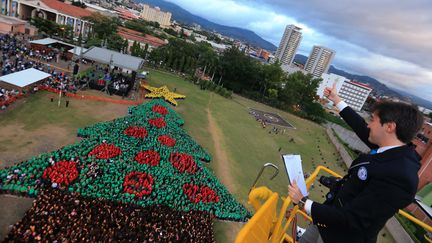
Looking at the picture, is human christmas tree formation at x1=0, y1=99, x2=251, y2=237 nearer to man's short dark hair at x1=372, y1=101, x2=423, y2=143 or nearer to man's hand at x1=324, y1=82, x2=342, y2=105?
man's hand at x1=324, y1=82, x2=342, y2=105

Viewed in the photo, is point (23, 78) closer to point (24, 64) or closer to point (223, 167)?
point (24, 64)

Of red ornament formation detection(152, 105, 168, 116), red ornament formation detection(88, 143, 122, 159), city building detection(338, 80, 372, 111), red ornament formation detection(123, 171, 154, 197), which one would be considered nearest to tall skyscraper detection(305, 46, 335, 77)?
city building detection(338, 80, 372, 111)

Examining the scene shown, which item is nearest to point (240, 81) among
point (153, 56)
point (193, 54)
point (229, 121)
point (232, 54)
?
point (232, 54)

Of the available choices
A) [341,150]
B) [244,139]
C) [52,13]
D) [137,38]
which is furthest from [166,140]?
[52,13]

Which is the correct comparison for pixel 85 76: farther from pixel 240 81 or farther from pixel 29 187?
pixel 240 81

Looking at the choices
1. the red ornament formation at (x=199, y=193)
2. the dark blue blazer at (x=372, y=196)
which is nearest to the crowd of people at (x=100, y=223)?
the red ornament formation at (x=199, y=193)

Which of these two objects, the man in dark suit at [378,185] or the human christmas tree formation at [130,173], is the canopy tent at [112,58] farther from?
the man in dark suit at [378,185]
